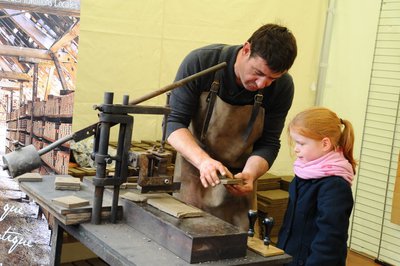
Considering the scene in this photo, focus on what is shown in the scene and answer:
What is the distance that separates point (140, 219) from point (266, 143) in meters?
0.86

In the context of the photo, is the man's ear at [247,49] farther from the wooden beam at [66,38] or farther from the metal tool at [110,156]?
the wooden beam at [66,38]

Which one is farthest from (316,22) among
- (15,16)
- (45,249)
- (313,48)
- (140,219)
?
(140,219)

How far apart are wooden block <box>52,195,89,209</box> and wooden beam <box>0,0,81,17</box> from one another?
141 centimetres

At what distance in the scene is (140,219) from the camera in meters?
1.65

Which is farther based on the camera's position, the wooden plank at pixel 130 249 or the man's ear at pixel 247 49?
the man's ear at pixel 247 49

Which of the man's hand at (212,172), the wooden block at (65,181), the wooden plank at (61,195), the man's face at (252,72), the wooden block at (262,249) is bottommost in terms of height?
the wooden block at (262,249)

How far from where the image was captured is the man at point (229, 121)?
2088mm

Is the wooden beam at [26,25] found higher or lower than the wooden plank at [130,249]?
higher

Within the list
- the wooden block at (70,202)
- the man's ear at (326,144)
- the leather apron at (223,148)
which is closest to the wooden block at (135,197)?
the wooden block at (70,202)

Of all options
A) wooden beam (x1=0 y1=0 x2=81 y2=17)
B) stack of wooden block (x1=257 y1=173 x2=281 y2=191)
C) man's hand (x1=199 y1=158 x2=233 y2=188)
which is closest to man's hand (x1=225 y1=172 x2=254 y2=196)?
man's hand (x1=199 y1=158 x2=233 y2=188)

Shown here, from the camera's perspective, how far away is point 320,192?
6.15 feet

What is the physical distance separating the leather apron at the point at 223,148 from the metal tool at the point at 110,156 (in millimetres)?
558

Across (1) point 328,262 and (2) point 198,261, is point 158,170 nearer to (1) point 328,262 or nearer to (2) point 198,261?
(2) point 198,261

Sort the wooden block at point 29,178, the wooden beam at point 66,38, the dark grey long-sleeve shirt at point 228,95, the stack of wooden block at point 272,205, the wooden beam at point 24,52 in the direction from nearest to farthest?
the wooden block at point 29,178 → the dark grey long-sleeve shirt at point 228,95 → the wooden beam at point 24,52 → the wooden beam at point 66,38 → the stack of wooden block at point 272,205
